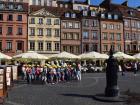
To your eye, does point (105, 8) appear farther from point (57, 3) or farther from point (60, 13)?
point (60, 13)

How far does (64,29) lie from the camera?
75.9 m

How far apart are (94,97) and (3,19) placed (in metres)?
53.8

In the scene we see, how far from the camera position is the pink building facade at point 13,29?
70.8 metres

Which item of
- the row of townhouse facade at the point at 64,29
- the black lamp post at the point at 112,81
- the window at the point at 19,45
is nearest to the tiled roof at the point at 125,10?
the row of townhouse facade at the point at 64,29

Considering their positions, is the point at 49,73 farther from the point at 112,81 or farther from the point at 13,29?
the point at 13,29

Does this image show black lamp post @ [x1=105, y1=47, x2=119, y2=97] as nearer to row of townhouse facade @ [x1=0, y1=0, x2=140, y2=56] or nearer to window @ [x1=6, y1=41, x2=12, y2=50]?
row of townhouse facade @ [x1=0, y1=0, x2=140, y2=56]

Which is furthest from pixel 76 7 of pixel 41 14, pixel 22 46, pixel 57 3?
pixel 22 46

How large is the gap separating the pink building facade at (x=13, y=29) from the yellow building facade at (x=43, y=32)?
1330 mm

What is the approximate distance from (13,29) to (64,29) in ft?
35.8

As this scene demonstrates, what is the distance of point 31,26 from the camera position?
7306 centimetres

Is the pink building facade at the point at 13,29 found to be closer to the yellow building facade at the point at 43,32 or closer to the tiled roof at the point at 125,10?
the yellow building facade at the point at 43,32

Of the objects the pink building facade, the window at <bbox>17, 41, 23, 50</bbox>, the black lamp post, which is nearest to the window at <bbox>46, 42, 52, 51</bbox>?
the pink building facade

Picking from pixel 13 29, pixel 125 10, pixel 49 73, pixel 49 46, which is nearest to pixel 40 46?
pixel 49 46

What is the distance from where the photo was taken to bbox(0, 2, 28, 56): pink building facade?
70.8 meters
